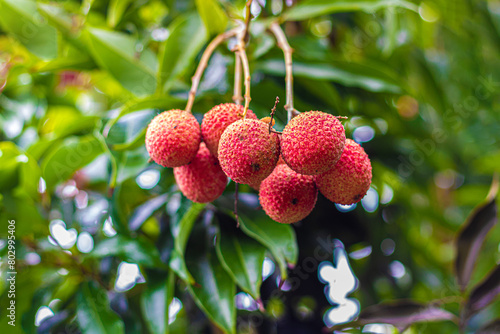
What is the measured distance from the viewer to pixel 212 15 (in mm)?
751

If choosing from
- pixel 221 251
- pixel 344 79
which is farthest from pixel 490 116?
pixel 221 251

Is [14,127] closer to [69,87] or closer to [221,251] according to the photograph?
[69,87]

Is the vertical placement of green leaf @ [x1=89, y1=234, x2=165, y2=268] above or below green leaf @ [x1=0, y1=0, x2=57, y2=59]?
below

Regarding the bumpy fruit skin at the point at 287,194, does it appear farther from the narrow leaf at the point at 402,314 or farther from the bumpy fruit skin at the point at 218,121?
the narrow leaf at the point at 402,314

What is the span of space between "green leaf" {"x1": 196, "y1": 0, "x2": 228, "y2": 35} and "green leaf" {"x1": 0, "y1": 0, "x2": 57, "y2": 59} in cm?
40

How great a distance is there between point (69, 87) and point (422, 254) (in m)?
1.26

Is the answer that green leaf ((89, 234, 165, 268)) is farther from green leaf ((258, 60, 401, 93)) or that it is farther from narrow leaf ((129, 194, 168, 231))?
green leaf ((258, 60, 401, 93))

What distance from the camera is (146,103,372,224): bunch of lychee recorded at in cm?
50

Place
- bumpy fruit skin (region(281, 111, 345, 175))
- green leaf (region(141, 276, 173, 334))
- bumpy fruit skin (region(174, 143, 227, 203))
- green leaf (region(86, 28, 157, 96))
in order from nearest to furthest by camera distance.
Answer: bumpy fruit skin (region(281, 111, 345, 175)) < bumpy fruit skin (region(174, 143, 227, 203)) < green leaf (region(141, 276, 173, 334)) < green leaf (region(86, 28, 157, 96))

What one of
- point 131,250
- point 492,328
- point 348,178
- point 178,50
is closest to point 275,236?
point 348,178

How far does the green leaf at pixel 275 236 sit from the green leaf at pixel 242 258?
40 millimetres

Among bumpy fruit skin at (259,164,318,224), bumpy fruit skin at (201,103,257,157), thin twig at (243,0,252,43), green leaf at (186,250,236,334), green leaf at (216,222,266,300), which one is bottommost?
green leaf at (186,250,236,334)

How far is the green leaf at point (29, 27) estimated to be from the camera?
0.89m

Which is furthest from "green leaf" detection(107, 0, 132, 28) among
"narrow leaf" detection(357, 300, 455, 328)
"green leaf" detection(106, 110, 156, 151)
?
"narrow leaf" detection(357, 300, 455, 328)
